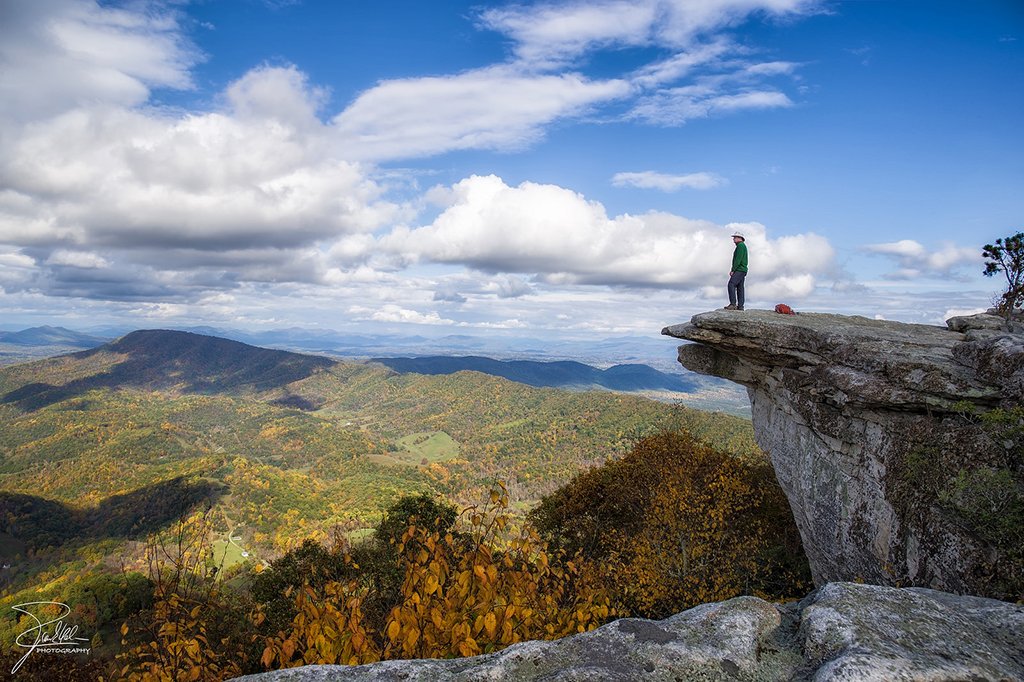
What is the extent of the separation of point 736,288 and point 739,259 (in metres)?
1.65

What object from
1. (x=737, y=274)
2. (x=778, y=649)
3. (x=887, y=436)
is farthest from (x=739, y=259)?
(x=778, y=649)

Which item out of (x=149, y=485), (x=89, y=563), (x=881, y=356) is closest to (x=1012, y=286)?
(x=881, y=356)

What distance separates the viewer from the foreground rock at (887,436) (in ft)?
34.0

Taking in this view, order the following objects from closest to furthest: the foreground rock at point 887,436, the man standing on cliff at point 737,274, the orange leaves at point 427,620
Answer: the orange leaves at point 427,620, the foreground rock at point 887,436, the man standing on cliff at point 737,274

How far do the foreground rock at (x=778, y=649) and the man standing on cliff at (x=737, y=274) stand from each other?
19.4 m

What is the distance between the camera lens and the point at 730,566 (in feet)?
81.1

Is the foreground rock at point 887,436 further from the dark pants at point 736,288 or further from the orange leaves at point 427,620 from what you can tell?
the orange leaves at point 427,620

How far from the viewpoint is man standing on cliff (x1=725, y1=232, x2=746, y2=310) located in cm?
2258

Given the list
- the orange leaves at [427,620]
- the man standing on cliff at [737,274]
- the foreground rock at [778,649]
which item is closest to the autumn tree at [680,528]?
the man standing on cliff at [737,274]

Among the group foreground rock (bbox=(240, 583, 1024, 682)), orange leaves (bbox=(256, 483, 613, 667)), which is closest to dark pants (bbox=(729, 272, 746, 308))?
foreground rock (bbox=(240, 583, 1024, 682))

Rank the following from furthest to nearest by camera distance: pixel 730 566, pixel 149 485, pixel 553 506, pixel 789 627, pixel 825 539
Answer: pixel 149 485 → pixel 553 506 → pixel 730 566 → pixel 825 539 → pixel 789 627

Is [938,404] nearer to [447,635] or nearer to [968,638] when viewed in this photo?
[968,638]

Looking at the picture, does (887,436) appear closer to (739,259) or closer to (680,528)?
(739,259)

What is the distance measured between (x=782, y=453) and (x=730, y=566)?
760 centimetres
